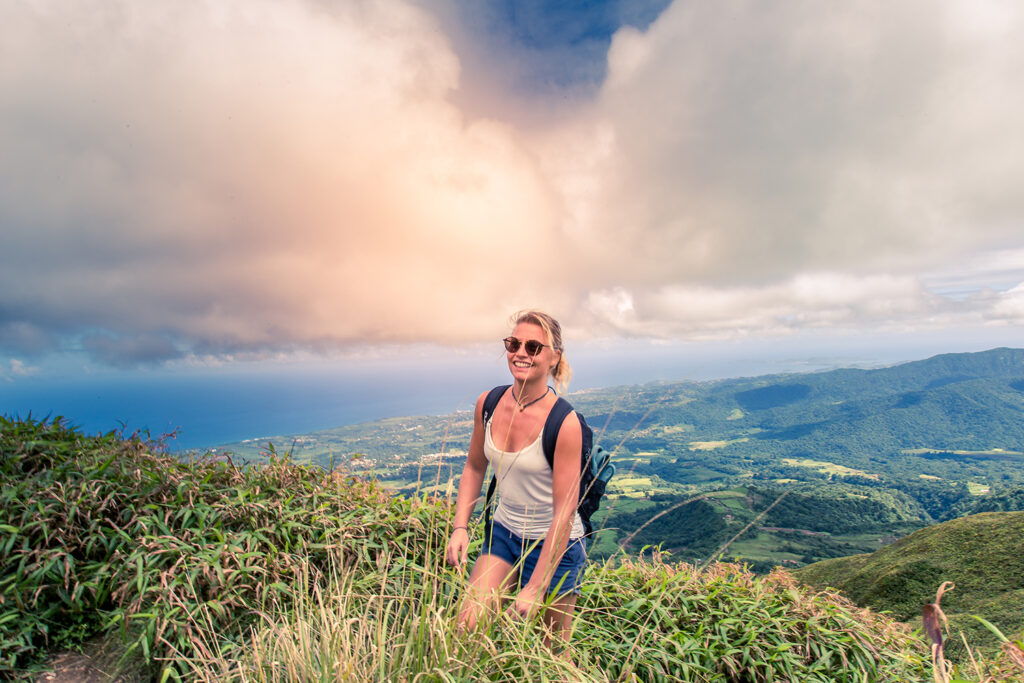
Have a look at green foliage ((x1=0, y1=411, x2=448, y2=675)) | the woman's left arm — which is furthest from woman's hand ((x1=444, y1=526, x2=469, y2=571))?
green foliage ((x1=0, y1=411, x2=448, y2=675))

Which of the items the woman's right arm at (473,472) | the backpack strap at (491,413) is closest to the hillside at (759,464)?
the woman's right arm at (473,472)

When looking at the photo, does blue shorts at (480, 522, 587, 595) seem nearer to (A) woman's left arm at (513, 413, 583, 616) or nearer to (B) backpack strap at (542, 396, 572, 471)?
(A) woman's left arm at (513, 413, 583, 616)

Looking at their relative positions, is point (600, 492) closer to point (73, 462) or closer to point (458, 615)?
point (458, 615)

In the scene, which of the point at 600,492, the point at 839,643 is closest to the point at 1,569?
the point at 600,492

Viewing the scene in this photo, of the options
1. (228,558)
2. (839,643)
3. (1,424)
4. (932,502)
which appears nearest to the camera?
(228,558)

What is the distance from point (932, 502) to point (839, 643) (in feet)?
357

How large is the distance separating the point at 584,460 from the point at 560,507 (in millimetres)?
321

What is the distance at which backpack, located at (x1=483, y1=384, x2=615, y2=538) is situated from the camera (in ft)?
8.00

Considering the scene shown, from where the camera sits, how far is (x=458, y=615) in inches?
77.9

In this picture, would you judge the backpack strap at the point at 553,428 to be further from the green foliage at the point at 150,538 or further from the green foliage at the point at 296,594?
the green foliage at the point at 150,538

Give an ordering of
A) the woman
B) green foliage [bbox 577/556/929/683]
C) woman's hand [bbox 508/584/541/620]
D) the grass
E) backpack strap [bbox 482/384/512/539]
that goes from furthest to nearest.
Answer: green foliage [bbox 577/556/929/683] → backpack strap [bbox 482/384/512/539] → the woman → woman's hand [bbox 508/584/541/620] → the grass

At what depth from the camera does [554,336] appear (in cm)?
266

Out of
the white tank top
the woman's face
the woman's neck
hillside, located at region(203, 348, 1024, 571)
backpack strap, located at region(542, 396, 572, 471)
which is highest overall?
the woman's face

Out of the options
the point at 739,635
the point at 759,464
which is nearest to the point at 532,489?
the point at 739,635
